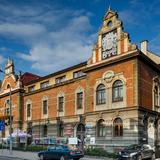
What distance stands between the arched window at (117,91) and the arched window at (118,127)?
2.14 meters

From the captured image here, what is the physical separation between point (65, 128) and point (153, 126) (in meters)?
11.8

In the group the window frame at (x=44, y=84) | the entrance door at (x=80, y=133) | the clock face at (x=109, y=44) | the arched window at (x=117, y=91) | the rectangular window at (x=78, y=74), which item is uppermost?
the clock face at (x=109, y=44)

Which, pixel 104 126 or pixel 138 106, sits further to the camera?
pixel 104 126

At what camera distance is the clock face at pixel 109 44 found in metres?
38.3

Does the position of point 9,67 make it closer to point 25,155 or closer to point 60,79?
point 60,79

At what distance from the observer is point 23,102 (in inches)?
2169

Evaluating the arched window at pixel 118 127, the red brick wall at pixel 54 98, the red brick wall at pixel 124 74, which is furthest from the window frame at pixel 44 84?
the arched window at pixel 118 127

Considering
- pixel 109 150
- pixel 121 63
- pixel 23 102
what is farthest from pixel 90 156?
pixel 23 102

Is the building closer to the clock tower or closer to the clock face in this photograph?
the clock face

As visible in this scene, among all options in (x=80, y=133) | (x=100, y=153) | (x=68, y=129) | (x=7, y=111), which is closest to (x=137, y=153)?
(x=100, y=153)

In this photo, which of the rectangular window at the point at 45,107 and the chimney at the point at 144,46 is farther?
the rectangular window at the point at 45,107

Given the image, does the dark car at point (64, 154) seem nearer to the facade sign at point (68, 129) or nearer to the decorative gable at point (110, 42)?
the decorative gable at point (110, 42)

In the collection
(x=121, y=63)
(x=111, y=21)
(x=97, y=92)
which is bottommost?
(x=97, y=92)

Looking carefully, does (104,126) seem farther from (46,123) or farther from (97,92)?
(46,123)
